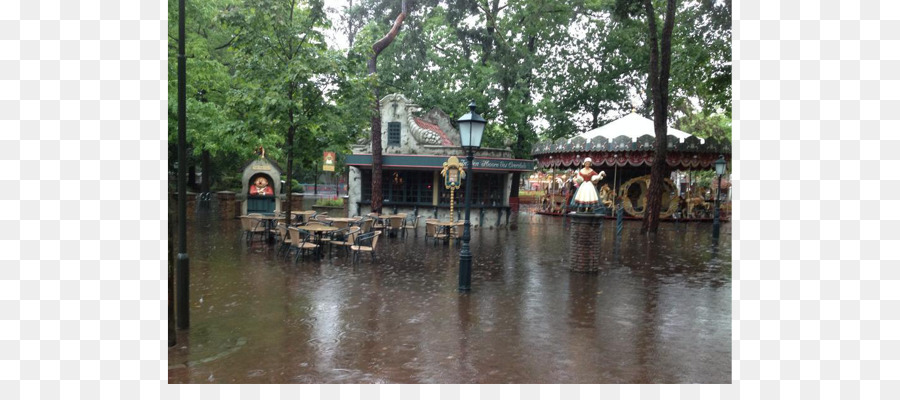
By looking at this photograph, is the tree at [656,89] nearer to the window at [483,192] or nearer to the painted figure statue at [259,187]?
the window at [483,192]

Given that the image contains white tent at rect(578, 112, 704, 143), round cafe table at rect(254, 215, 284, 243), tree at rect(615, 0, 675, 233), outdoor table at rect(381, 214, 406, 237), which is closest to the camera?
round cafe table at rect(254, 215, 284, 243)

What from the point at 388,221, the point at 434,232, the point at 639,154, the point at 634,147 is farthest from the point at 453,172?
the point at 639,154

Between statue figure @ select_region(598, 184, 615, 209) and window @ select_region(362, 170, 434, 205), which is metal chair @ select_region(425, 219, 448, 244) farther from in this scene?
statue figure @ select_region(598, 184, 615, 209)

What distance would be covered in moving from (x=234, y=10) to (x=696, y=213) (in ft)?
75.6

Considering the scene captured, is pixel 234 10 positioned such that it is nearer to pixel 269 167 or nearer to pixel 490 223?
pixel 269 167

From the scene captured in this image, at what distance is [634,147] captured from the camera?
25359mm

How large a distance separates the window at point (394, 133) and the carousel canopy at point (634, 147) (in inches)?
372

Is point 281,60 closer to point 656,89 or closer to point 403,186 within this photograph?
point 403,186

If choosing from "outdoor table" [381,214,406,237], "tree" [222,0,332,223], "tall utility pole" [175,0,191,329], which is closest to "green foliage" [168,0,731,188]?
"tree" [222,0,332,223]

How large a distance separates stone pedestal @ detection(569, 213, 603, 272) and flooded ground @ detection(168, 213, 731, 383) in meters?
0.36

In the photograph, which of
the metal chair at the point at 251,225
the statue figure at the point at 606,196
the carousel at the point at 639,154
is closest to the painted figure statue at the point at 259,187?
the metal chair at the point at 251,225

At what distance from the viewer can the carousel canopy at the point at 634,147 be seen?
83.3 ft

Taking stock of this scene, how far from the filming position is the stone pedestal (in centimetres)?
1128

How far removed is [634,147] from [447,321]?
67.1 ft
